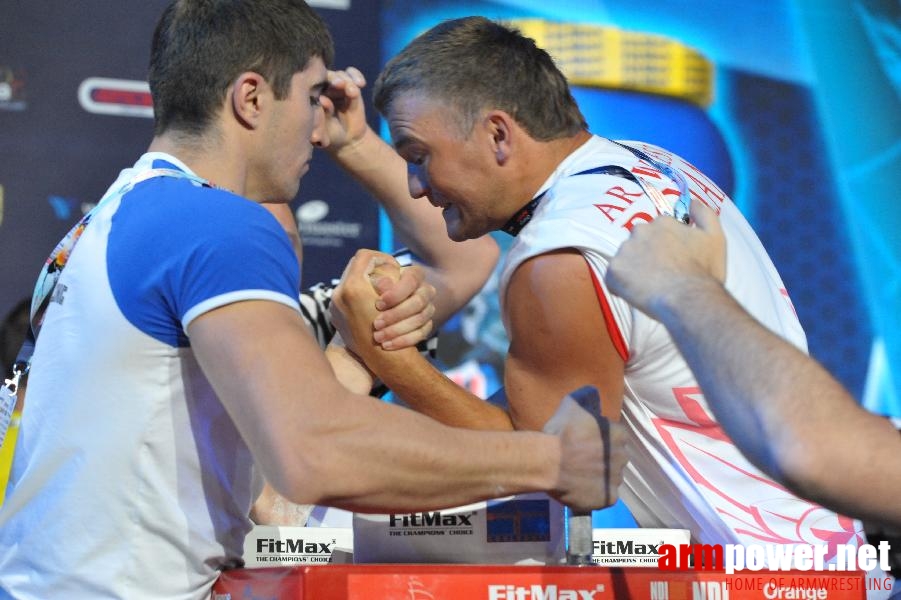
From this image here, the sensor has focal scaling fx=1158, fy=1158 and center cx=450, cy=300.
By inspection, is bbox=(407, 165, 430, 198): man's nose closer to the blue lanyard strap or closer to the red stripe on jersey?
the blue lanyard strap

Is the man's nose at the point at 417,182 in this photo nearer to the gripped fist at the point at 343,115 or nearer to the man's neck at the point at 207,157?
the gripped fist at the point at 343,115

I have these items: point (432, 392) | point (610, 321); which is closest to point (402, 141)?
point (432, 392)

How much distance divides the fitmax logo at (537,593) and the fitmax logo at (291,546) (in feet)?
1.99

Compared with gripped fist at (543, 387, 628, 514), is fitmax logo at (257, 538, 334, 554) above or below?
below

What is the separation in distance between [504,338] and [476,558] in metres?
2.50

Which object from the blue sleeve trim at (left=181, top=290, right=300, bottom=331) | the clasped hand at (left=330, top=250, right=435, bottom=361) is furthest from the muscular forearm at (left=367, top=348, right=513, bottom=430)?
the blue sleeve trim at (left=181, top=290, right=300, bottom=331)

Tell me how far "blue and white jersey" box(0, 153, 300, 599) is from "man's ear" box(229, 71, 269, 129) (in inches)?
11.1

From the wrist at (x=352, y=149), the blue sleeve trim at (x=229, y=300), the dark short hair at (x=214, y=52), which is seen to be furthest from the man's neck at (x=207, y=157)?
the wrist at (x=352, y=149)

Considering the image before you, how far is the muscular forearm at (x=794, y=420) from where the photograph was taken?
3.82 feet

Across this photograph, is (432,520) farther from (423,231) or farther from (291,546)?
(423,231)

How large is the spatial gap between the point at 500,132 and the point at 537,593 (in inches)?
46.8

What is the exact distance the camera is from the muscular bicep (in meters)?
1.99

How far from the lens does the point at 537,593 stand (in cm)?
144

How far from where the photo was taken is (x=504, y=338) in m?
4.21
